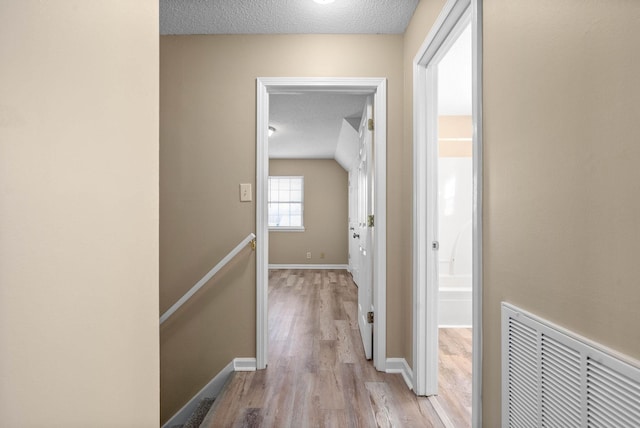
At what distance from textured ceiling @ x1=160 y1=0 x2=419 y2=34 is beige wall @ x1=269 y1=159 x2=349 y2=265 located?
5.06m

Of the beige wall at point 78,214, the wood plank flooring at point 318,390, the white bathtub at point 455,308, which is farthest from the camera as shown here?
the white bathtub at point 455,308

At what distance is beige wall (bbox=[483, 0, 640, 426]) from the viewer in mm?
717

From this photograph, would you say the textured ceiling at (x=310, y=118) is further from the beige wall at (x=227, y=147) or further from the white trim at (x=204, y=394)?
the white trim at (x=204, y=394)

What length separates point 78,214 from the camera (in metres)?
0.69

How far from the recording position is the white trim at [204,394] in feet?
7.86

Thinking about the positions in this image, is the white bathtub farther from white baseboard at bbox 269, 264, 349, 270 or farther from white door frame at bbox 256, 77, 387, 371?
white baseboard at bbox 269, 264, 349, 270

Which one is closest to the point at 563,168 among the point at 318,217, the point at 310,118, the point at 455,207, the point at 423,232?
the point at 423,232

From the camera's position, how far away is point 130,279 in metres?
0.88

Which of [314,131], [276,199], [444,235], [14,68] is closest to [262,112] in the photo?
[14,68]

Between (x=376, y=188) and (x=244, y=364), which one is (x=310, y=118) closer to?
(x=376, y=188)

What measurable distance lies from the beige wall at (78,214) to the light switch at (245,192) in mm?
1447

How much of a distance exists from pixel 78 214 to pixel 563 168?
1.08 meters

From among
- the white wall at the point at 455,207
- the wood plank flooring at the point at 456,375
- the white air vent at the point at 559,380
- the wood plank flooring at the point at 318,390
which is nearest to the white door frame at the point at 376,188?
the wood plank flooring at the point at 318,390

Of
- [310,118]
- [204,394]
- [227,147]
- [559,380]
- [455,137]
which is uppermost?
[310,118]
